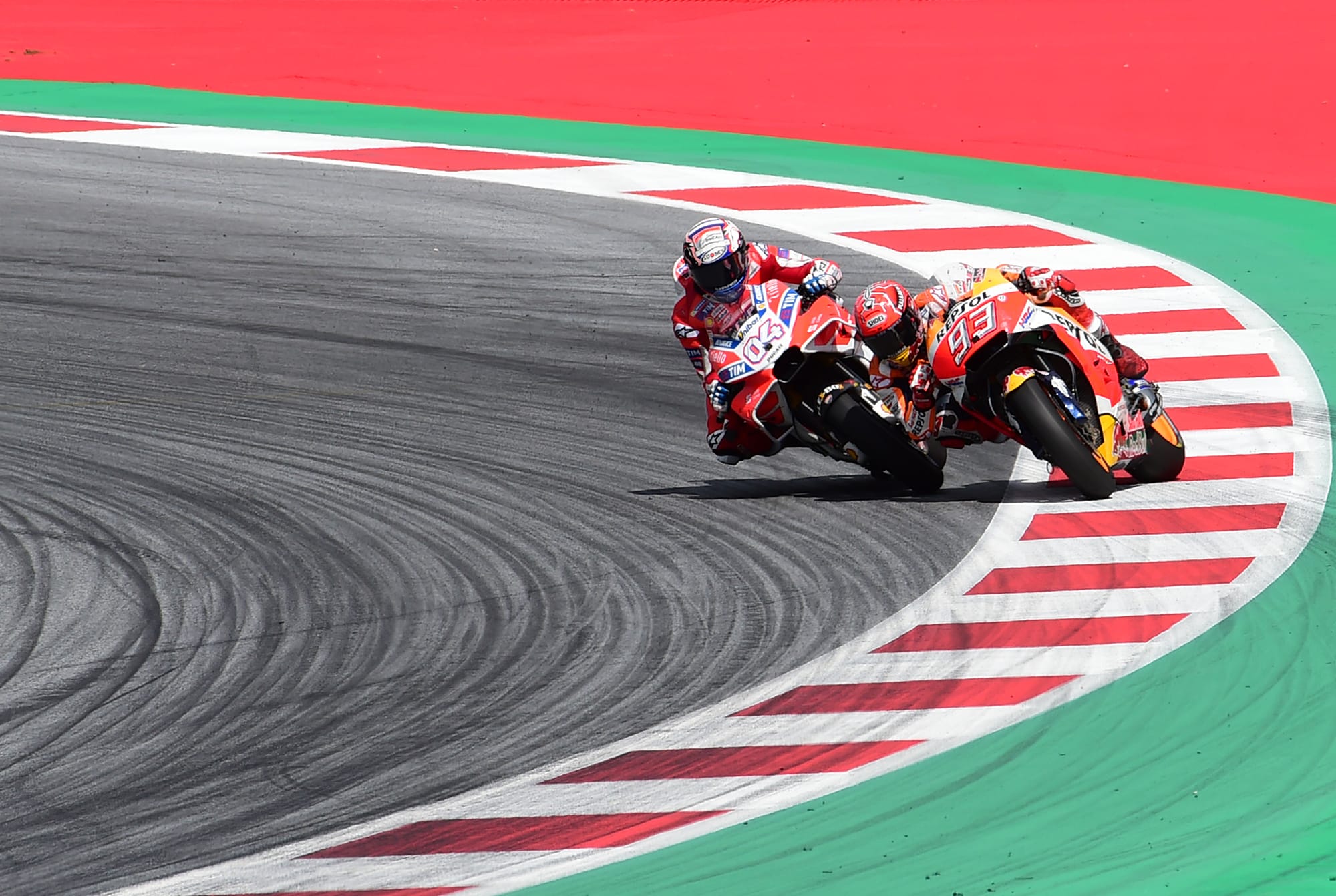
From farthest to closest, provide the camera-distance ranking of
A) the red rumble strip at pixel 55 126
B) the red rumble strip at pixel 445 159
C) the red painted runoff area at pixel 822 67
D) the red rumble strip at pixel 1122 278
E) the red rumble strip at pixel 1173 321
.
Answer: the red rumble strip at pixel 55 126 → the red painted runoff area at pixel 822 67 → the red rumble strip at pixel 445 159 → the red rumble strip at pixel 1122 278 → the red rumble strip at pixel 1173 321

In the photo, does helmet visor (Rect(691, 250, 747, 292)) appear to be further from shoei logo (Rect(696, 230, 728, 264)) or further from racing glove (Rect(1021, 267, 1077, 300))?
racing glove (Rect(1021, 267, 1077, 300))

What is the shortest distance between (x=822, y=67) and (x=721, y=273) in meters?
12.3

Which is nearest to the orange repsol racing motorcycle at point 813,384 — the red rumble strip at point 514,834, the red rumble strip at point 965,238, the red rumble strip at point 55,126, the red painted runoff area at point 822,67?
the red rumble strip at point 514,834

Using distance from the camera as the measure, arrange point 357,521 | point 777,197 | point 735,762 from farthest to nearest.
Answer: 1. point 777,197
2. point 357,521
3. point 735,762

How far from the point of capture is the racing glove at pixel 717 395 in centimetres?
939

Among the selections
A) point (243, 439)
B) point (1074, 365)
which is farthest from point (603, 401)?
point (1074, 365)

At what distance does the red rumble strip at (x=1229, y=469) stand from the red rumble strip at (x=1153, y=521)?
54 centimetres

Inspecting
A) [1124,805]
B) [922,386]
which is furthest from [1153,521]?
[1124,805]

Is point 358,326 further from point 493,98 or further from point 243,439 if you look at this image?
point 493,98

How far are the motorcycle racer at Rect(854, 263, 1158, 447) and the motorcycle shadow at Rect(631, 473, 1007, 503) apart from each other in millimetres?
292

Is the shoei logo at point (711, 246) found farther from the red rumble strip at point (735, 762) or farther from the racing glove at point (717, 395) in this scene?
the red rumble strip at point (735, 762)

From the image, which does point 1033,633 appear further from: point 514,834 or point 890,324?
point 514,834

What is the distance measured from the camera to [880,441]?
30.3ft

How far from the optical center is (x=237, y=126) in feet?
60.2
